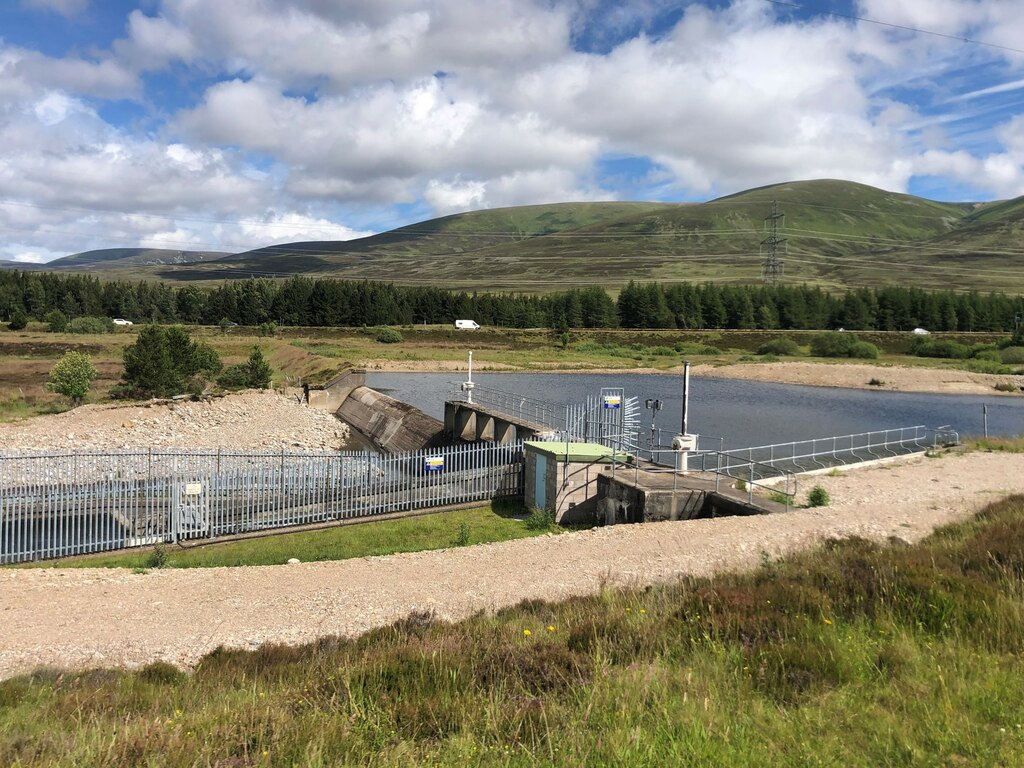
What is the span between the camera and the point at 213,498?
19516 mm

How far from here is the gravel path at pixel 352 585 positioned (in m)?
9.81

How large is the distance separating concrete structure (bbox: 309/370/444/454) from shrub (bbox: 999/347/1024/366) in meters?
77.2

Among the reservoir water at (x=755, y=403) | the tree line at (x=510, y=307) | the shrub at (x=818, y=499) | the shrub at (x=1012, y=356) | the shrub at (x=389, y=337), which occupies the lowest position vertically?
the reservoir water at (x=755, y=403)

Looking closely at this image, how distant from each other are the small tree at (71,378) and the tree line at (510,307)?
241ft

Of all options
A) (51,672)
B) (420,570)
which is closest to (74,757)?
(51,672)

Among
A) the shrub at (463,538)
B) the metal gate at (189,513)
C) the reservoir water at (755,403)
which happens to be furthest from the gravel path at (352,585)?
the reservoir water at (755,403)

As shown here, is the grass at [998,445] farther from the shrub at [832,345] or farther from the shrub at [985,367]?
the shrub at [832,345]

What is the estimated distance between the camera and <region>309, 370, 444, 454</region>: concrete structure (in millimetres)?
36125

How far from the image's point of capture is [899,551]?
10430 mm

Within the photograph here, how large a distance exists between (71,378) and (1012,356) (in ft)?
318

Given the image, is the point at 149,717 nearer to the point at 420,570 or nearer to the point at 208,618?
A: the point at 208,618

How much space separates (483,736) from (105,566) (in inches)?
559

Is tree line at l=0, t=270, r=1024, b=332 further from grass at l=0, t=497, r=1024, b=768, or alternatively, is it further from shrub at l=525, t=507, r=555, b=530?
grass at l=0, t=497, r=1024, b=768

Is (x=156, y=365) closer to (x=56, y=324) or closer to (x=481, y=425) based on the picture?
(x=481, y=425)
